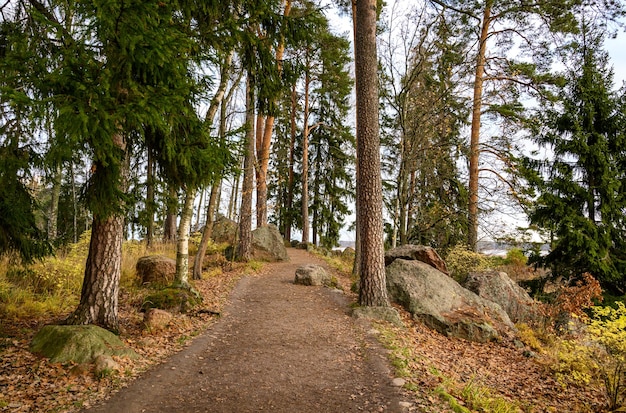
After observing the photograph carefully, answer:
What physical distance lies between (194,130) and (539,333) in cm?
839

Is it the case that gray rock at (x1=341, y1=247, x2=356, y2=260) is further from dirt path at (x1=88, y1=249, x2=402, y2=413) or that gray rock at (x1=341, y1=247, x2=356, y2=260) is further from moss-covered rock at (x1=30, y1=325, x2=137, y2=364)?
moss-covered rock at (x1=30, y1=325, x2=137, y2=364)

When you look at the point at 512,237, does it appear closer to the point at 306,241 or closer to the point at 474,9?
the point at 474,9

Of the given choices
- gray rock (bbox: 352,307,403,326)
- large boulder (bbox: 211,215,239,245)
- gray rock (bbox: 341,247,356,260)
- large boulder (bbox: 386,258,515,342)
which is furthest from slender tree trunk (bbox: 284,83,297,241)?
gray rock (bbox: 352,307,403,326)

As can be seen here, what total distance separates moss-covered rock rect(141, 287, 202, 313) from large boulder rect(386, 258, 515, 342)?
4335mm

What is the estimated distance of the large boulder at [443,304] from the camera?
732 cm

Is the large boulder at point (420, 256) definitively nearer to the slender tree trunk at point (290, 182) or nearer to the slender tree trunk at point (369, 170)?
the slender tree trunk at point (369, 170)

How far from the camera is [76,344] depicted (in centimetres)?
435

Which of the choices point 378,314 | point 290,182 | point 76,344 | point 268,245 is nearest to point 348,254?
point 290,182

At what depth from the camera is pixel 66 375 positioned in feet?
13.1

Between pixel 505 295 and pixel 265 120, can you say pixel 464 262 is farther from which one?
pixel 265 120

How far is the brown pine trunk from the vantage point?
5.03 metres

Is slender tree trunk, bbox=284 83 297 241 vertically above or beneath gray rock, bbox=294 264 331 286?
above

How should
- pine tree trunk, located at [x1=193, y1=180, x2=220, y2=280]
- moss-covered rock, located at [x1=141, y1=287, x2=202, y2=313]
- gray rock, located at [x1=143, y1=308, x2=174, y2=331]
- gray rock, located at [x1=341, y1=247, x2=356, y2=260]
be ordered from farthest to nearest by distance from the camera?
gray rock, located at [x1=341, y1=247, x2=356, y2=260], pine tree trunk, located at [x1=193, y1=180, x2=220, y2=280], moss-covered rock, located at [x1=141, y1=287, x2=202, y2=313], gray rock, located at [x1=143, y1=308, x2=174, y2=331]

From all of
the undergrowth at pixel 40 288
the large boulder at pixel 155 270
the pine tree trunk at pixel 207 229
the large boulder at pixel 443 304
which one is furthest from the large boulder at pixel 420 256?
the undergrowth at pixel 40 288
